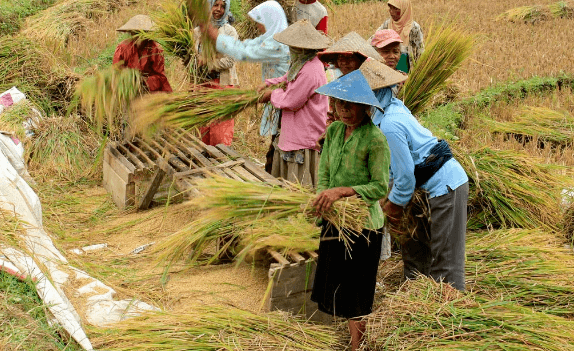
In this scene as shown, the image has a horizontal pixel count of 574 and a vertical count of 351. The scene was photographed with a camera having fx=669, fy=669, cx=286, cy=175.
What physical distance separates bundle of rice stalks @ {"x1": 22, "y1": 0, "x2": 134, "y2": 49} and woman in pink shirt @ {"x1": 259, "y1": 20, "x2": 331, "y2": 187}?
18.6 feet

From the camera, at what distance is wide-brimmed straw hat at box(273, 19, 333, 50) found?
162 inches

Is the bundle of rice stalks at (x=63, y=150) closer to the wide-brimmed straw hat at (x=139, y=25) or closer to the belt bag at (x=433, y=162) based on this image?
the wide-brimmed straw hat at (x=139, y=25)

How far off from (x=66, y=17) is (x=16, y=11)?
0.87m

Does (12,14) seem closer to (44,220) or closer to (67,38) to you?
(67,38)

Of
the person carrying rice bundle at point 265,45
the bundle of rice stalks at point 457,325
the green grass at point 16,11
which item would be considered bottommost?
the bundle of rice stalks at point 457,325

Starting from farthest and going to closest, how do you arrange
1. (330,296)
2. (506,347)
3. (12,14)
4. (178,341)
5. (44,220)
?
(12,14)
(44,220)
(330,296)
(178,341)
(506,347)

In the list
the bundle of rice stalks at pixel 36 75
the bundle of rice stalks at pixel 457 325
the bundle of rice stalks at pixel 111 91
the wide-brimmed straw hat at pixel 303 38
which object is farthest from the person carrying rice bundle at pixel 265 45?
the bundle of rice stalks at pixel 36 75

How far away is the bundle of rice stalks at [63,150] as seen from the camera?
568 centimetres

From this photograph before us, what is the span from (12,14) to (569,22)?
28.9ft

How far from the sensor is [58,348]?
2914mm

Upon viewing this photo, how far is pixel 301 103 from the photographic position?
4.27 m

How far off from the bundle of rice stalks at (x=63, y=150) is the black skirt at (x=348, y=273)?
121 inches

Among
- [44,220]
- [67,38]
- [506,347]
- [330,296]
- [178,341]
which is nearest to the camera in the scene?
[506,347]

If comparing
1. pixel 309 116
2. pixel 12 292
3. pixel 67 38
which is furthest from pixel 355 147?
pixel 67 38
